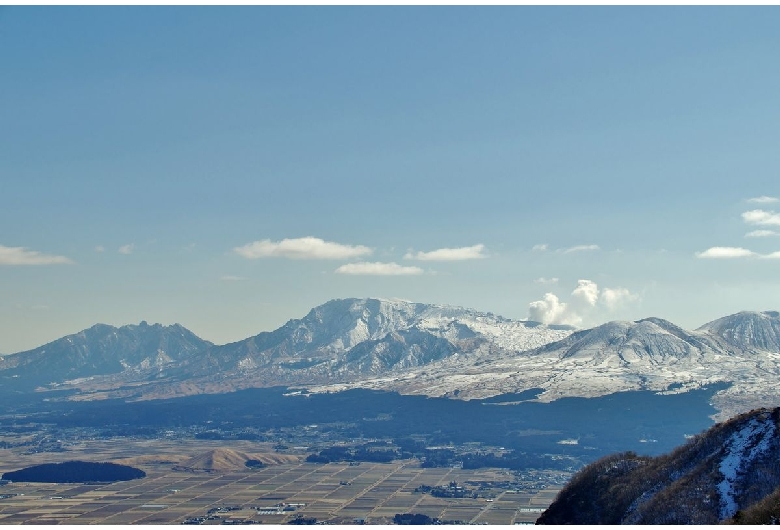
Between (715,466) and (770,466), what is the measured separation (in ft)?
29.0

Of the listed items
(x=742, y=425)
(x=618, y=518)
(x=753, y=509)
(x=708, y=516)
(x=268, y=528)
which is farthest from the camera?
(x=742, y=425)

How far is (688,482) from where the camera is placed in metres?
124

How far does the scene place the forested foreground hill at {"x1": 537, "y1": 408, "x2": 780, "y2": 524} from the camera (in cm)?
11469

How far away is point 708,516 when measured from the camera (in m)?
112

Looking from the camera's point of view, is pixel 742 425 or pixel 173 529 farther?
pixel 742 425

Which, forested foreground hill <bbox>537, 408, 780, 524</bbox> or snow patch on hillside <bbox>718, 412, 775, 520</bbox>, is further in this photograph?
snow patch on hillside <bbox>718, 412, 775, 520</bbox>

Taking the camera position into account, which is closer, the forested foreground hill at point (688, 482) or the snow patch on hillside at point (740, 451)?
the forested foreground hill at point (688, 482)

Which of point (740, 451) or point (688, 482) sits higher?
point (740, 451)

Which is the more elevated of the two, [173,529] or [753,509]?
[173,529]

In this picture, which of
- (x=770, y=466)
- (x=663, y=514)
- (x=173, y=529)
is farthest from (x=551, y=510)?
(x=173, y=529)

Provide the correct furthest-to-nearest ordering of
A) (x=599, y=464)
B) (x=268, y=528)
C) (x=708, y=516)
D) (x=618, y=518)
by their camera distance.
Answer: (x=599, y=464), (x=618, y=518), (x=708, y=516), (x=268, y=528)

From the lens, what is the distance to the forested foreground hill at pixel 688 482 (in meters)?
115

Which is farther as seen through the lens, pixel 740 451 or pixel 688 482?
pixel 740 451

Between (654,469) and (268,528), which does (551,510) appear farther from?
(268,528)
